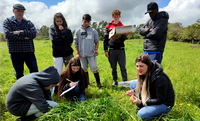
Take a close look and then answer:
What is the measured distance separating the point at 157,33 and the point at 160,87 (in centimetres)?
135

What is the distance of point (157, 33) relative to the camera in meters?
2.69

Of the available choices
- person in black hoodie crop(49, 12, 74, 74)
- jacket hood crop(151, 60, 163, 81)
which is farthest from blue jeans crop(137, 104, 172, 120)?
person in black hoodie crop(49, 12, 74, 74)

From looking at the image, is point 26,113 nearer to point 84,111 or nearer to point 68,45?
point 84,111

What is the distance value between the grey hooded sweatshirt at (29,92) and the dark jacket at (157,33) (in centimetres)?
233

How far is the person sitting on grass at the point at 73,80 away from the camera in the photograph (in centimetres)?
271

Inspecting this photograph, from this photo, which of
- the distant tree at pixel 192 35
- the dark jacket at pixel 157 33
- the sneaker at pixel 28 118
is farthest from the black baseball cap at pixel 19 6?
the distant tree at pixel 192 35

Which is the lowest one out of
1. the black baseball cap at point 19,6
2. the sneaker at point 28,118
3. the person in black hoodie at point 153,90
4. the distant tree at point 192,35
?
the sneaker at point 28,118

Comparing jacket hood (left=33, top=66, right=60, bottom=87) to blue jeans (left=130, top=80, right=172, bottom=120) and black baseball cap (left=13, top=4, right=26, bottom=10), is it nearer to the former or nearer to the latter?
blue jeans (left=130, top=80, right=172, bottom=120)

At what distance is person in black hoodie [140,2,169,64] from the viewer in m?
2.69

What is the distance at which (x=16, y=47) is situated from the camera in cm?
295

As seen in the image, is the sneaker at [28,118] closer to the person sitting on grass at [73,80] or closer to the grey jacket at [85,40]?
the person sitting on grass at [73,80]

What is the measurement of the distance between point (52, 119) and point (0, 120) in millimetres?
1217

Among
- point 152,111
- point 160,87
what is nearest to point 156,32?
point 160,87

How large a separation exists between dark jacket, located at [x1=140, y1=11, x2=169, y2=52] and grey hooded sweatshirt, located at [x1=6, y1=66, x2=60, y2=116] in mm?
2326
